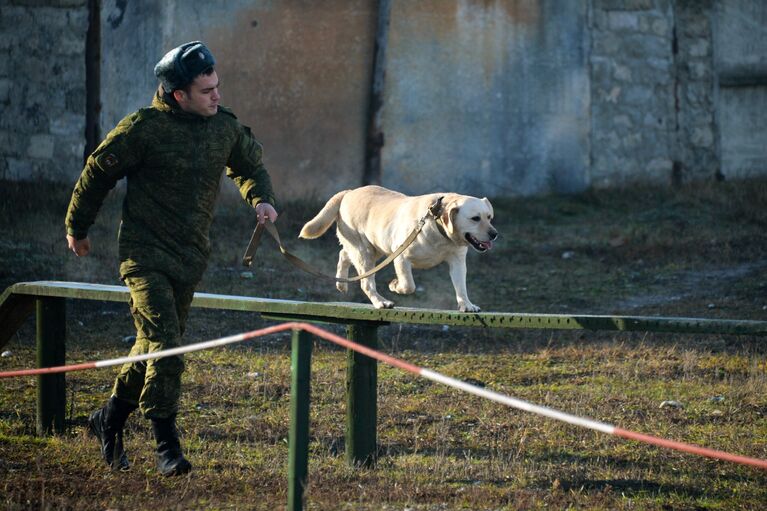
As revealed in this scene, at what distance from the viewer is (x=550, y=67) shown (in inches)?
594

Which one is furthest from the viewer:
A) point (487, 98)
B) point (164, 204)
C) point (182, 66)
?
point (487, 98)

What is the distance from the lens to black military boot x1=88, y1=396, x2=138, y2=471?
5.58 metres

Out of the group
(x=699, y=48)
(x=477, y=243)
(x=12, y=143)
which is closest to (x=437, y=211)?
(x=477, y=243)

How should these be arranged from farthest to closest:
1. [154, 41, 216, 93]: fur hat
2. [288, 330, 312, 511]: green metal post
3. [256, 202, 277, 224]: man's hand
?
[256, 202, 277, 224]: man's hand < [154, 41, 216, 93]: fur hat < [288, 330, 312, 511]: green metal post

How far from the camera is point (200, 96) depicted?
5.27 m

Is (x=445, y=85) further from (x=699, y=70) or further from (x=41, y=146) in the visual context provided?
(x=41, y=146)

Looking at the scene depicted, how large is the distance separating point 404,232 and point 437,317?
861 millimetres

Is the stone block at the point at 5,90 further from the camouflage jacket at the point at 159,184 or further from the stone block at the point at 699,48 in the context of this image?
the stone block at the point at 699,48

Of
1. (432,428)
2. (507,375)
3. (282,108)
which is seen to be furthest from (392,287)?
(282,108)

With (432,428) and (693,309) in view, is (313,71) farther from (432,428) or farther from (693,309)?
(432,428)

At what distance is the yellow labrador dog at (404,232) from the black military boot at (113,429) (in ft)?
4.73

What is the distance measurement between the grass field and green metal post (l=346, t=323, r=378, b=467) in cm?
16

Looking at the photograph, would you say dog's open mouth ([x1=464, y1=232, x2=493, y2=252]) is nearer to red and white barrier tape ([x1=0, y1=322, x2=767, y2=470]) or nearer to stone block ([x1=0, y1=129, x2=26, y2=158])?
red and white barrier tape ([x1=0, y1=322, x2=767, y2=470])

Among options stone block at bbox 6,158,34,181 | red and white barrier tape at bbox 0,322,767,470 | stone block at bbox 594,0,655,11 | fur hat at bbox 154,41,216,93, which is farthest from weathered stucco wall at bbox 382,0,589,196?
red and white barrier tape at bbox 0,322,767,470
